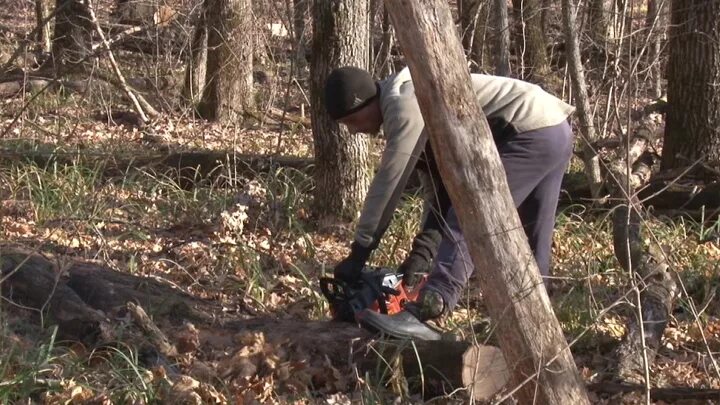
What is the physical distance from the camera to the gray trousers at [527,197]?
530cm

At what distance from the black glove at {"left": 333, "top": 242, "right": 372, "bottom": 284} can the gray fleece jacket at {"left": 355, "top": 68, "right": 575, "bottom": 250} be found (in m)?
0.03

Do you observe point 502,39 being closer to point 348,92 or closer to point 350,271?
point 348,92

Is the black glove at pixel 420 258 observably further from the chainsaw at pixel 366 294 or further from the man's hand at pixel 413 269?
the chainsaw at pixel 366 294

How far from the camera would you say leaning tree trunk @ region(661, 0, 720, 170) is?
876cm

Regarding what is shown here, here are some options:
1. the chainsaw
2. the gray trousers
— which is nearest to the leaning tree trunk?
the gray trousers

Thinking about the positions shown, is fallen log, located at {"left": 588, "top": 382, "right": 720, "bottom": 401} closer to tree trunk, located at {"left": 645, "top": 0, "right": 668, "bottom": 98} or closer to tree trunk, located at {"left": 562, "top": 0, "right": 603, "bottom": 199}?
tree trunk, located at {"left": 645, "top": 0, "right": 668, "bottom": 98}

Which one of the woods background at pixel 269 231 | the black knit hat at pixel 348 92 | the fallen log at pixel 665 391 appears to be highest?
the black knit hat at pixel 348 92

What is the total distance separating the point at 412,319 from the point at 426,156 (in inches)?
31.2

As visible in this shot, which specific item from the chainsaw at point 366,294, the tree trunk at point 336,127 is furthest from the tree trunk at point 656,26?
the tree trunk at point 336,127

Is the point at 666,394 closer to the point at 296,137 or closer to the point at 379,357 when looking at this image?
the point at 379,357

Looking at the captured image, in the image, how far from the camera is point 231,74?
43.2 feet

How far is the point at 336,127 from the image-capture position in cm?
807

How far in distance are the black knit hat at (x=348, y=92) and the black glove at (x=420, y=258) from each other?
0.87 m

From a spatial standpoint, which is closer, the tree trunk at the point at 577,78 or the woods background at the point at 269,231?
the woods background at the point at 269,231
